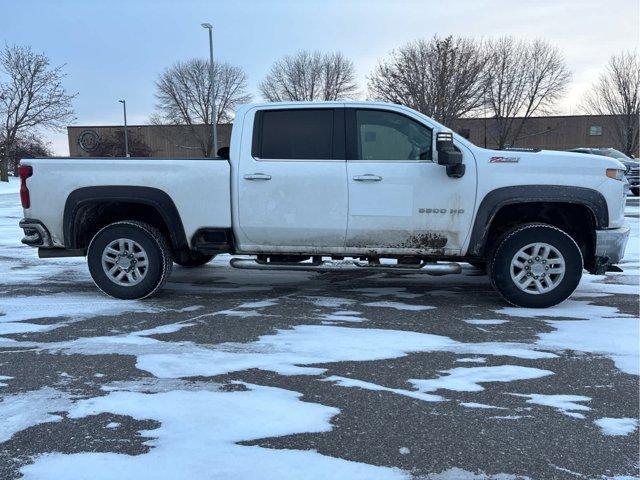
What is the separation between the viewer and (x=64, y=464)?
8.29 ft

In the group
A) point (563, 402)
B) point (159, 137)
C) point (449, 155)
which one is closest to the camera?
point (563, 402)

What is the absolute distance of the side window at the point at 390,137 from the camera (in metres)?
5.40

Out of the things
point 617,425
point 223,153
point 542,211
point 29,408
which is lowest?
point 617,425

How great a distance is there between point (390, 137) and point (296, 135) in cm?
97

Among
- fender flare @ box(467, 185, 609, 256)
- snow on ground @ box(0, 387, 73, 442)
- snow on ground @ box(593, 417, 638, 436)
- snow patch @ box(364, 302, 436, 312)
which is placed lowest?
snow on ground @ box(593, 417, 638, 436)

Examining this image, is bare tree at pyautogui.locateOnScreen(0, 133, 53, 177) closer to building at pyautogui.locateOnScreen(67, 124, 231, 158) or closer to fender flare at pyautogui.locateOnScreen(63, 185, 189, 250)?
building at pyautogui.locateOnScreen(67, 124, 231, 158)

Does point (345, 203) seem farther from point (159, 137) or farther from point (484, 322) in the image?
point (159, 137)

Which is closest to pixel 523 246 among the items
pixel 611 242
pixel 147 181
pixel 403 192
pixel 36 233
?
pixel 611 242

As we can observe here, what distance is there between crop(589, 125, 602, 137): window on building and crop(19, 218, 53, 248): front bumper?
5167cm

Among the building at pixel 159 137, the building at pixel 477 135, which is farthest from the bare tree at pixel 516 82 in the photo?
the building at pixel 159 137

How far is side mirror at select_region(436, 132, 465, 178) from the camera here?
5.03 m

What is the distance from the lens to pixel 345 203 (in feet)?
17.7

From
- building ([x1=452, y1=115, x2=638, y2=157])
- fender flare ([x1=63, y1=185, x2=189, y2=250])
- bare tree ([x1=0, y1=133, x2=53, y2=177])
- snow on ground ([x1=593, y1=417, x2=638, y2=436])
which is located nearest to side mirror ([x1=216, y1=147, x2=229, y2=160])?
fender flare ([x1=63, y1=185, x2=189, y2=250])

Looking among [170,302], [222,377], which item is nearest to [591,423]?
[222,377]
